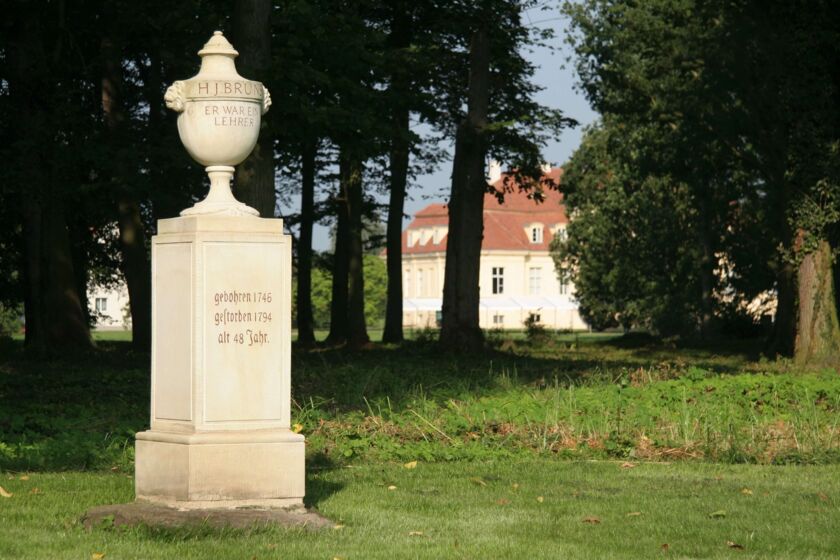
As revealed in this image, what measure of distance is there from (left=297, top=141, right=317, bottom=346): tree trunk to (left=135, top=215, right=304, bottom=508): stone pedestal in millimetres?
29113

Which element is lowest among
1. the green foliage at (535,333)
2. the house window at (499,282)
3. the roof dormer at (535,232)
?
the green foliage at (535,333)

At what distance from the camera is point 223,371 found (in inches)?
376

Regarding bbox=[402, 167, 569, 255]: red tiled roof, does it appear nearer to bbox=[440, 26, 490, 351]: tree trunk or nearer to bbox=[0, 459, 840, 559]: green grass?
bbox=[440, 26, 490, 351]: tree trunk

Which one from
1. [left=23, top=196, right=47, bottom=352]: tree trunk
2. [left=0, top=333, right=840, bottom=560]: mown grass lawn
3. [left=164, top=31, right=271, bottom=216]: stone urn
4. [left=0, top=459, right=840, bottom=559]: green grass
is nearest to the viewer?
[left=0, top=459, right=840, bottom=559]: green grass

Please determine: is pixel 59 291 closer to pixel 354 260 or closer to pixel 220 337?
pixel 354 260

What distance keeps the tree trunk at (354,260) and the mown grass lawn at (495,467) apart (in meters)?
13.1

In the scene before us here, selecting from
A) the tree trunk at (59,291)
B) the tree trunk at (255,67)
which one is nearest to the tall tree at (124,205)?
the tree trunk at (59,291)

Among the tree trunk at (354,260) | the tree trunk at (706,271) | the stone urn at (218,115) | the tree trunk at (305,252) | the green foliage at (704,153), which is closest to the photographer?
the stone urn at (218,115)

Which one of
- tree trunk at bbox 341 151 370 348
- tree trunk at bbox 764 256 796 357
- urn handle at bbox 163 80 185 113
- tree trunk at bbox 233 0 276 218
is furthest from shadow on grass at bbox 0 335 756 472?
urn handle at bbox 163 80 185 113

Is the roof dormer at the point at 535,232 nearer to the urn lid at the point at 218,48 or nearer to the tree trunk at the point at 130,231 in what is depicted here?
the tree trunk at the point at 130,231

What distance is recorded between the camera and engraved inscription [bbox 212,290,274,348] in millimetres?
9539

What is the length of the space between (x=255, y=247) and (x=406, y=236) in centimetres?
11015

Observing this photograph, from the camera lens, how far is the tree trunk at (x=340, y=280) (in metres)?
37.4

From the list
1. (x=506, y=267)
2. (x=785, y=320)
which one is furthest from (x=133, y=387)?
(x=506, y=267)
